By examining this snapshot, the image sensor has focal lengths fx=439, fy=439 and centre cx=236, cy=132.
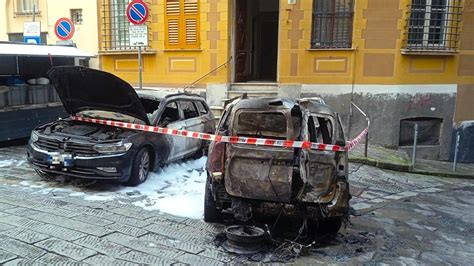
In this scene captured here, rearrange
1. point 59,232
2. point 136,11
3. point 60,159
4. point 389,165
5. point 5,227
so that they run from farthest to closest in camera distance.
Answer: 1. point 389,165
2. point 136,11
3. point 60,159
4. point 5,227
5. point 59,232

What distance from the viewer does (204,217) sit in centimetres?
595

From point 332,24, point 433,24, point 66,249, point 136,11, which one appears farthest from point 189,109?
point 433,24

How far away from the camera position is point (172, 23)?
13.3m

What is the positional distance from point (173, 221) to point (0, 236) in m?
2.06

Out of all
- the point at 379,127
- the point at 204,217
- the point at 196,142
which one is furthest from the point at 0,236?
the point at 379,127

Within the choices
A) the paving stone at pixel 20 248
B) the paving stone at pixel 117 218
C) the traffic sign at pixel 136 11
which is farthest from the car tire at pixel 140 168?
the traffic sign at pixel 136 11

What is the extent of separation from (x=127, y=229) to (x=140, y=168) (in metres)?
1.96

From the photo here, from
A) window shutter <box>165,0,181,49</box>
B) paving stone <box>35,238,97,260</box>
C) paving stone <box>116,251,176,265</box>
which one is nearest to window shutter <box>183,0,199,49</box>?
window shutter <box>165,0,181,49</box>

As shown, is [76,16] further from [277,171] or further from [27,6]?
[277,171]

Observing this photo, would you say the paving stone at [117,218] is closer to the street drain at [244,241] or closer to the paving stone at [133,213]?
the paving stone at [133,213]

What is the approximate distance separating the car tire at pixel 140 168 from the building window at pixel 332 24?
21.6 ft

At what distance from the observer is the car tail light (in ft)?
17.7

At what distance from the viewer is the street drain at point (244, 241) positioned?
4.94m

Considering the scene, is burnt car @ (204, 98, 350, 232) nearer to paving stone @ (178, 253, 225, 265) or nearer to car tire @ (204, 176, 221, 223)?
A: car tire @ (204, 176, 221, 223)
